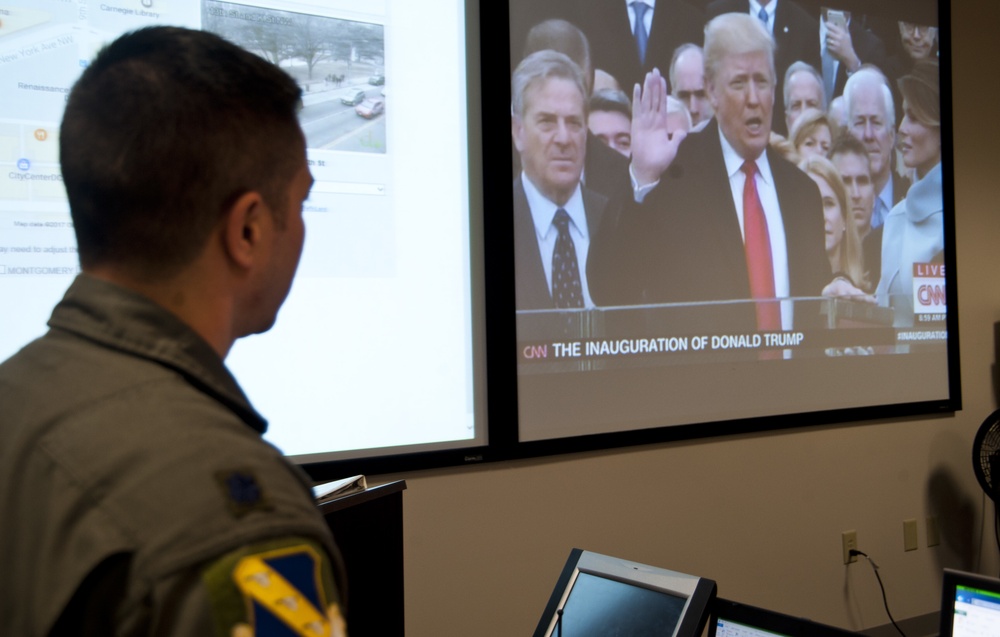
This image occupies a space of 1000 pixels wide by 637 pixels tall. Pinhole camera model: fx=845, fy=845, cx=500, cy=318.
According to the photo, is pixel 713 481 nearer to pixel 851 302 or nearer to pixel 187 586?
pixel 851 302

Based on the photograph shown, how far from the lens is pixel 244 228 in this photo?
0.73m

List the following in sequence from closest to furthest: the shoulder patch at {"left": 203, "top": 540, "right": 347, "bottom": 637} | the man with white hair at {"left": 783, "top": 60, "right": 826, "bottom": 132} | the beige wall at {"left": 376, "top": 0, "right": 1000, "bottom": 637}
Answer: the shoulder patch at {"left": 203, "top": 540, "right": 347, "bottom": 637}
the beige wall at {"left": 376, "top": 0, "right": 1000, "bottom": 637}
the man with white hair at {"left": 783, "top": 60, "right": 826, "bottom": 132}

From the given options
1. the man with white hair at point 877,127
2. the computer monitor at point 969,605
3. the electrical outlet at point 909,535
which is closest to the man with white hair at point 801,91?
the man with white hair at point 877,127

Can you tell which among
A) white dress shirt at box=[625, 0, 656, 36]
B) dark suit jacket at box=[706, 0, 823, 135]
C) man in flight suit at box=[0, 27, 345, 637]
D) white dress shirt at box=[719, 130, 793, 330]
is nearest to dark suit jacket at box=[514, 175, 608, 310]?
white dress shirt at box=[625, 0, 656, 36]

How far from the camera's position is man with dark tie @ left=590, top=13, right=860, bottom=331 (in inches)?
111

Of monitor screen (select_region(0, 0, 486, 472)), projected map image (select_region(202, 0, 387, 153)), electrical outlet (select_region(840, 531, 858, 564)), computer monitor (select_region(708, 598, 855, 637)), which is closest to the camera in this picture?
computer monitor (select_region(708, 598, 855, 637))

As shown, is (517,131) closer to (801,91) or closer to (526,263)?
(526,263)

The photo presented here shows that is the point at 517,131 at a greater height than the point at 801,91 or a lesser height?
lesser

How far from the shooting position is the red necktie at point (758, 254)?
3.06 metres

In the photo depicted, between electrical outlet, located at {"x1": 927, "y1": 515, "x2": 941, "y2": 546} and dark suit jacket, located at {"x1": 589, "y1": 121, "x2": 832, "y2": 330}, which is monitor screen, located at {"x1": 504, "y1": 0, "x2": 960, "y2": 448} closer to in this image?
dark suit jacket, located at {"x1": 589, "y1": 121, "x2": 832, "y2": 330}

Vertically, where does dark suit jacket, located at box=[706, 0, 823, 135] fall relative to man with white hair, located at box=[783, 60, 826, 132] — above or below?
above

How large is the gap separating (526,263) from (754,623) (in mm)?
1492

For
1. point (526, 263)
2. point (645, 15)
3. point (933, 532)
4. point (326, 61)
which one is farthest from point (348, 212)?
point (933, 532)

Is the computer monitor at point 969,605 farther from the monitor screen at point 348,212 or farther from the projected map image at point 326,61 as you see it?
the projected map image at point 326,61
